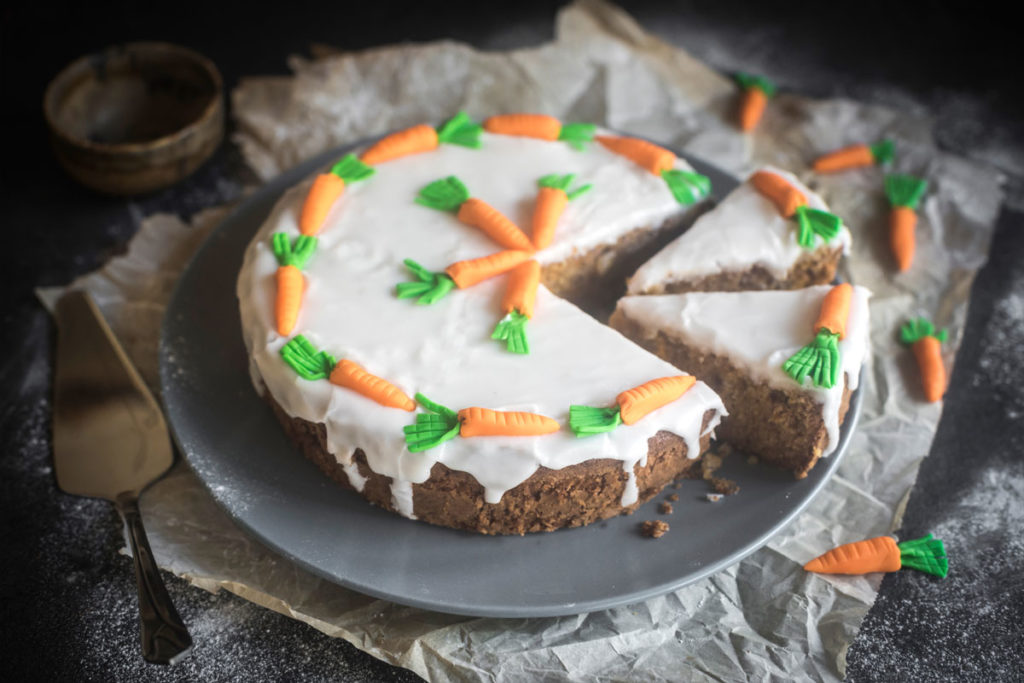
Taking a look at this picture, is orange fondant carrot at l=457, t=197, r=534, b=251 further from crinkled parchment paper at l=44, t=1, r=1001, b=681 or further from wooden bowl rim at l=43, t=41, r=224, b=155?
wooden bowl rim at l=43, t=41, r=224, b=155

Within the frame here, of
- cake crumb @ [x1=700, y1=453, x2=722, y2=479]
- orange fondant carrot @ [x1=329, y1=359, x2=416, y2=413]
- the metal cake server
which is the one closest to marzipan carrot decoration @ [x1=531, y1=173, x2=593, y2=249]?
orange fondant carrot @ [x1=329, y1=359, x2=416, y2=413]

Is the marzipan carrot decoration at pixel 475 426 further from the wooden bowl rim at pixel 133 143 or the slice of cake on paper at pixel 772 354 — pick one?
the wooden bowl rim at pixel 133 143

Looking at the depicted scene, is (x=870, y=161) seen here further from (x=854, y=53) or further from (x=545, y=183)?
(x=545, y=183)

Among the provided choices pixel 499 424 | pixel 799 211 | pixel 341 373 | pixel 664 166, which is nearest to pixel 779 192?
pixel 799 211

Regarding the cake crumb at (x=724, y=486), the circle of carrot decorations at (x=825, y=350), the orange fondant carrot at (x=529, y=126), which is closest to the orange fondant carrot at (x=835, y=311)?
the circle of carrot decorations at (x=825, y=350)

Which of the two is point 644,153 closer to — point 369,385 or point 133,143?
point 369,385

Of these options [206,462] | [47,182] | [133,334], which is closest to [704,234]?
[206,462]
